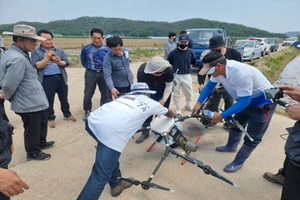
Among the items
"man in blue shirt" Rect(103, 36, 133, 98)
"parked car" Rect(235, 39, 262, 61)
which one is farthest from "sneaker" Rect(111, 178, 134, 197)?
"parked car" Rect(235, 39, 262, 61)

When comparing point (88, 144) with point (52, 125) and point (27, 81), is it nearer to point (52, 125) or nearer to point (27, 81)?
point (52, 125)

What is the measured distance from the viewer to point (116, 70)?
12.3 ft

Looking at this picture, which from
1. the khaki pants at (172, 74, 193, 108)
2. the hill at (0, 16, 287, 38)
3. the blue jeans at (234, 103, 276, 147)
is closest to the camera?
the blue jeans at (234, 103, 276, 147)

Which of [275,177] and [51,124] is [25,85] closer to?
[51,124]

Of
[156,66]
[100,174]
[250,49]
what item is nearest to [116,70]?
[156,66]

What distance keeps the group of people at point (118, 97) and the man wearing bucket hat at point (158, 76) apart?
0.01 m

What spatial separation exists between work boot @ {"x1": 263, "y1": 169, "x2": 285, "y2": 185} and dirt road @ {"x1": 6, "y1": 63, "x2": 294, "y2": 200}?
0.06m

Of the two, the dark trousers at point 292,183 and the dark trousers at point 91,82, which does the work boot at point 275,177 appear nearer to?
the dark trousers at point 292,183

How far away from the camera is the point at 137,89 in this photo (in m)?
2.24

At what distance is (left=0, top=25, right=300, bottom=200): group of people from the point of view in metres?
1.80

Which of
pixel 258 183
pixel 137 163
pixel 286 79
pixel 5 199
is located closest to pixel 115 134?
pixel 5 199

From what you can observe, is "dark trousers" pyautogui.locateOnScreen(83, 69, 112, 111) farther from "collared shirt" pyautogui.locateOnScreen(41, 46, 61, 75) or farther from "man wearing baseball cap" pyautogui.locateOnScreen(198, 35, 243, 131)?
"man wearing baseball cap" pyautogui.locateOnScreen(198, 35, 243, 131)

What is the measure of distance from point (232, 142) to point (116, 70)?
2.41 m

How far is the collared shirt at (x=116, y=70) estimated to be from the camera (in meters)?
3.64
